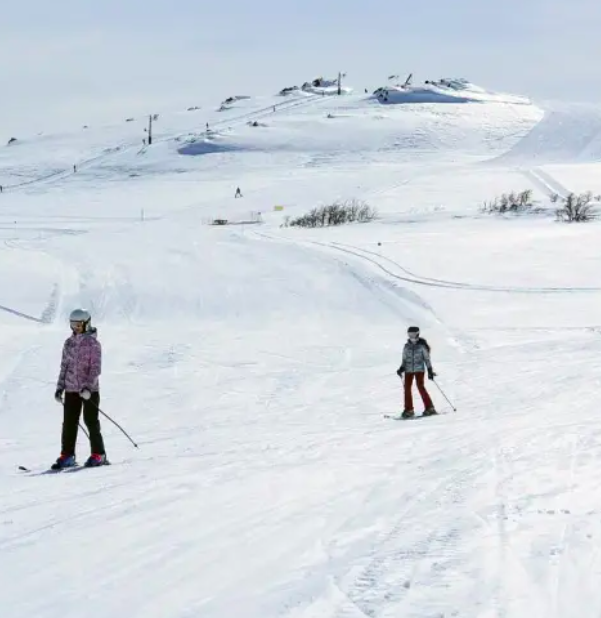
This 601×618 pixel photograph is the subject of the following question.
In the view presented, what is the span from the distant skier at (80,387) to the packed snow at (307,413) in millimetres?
384

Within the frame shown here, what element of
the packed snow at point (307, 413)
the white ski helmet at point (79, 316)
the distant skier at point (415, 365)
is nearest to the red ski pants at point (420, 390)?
the distant skier at point (415, 365)

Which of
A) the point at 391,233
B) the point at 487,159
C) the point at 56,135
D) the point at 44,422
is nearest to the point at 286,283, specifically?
the point at 391,233

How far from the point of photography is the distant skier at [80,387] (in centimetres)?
1038

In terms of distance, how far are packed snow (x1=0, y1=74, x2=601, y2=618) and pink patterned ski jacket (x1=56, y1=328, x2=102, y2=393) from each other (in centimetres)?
92

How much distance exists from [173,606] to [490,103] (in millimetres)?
109765

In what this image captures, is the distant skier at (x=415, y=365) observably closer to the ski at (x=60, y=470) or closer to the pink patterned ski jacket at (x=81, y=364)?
the ski at (x=60, y=470)

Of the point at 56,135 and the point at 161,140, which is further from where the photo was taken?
the point at 56,135

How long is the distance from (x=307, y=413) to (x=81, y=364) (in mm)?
4905

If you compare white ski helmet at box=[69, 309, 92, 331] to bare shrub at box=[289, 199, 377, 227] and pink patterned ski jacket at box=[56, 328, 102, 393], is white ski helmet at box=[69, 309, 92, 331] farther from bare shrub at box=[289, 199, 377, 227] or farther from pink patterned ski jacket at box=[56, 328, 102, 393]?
bare shrub at box=[289, 199, 377, 227]

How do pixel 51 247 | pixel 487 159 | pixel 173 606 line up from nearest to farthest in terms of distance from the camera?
1. pixel 173 606
2. pixel 51 247
3. pixel 487 159

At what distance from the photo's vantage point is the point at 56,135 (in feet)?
356

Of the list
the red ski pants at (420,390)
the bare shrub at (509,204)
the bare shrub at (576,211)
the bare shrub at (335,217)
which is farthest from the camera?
the bare shrub at (509,204)

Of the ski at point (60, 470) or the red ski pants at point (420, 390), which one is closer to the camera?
the ski at point (60, 470)

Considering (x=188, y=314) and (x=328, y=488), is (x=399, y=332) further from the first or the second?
(x=328, y=488)
